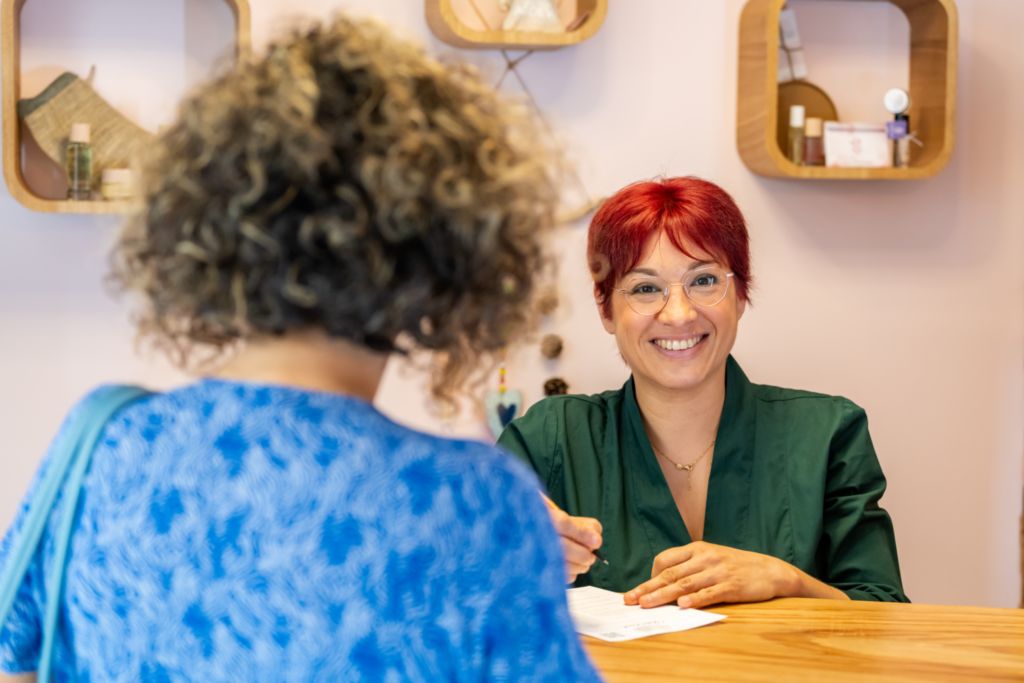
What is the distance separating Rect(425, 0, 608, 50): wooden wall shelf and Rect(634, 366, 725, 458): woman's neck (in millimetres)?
840

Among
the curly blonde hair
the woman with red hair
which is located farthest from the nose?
the curly blonde hair

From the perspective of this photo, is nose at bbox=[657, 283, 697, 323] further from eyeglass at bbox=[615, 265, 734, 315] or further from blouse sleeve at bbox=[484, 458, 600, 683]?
blouse sleeve at bbox=[484, 458, 600, 683]

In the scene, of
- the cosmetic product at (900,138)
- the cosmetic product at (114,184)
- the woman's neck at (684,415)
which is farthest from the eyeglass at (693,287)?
the cosmetic product at (114,184)

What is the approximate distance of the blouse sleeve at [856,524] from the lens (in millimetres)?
2121

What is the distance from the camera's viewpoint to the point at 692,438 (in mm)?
2314

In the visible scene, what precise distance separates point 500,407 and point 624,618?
113 centimetres

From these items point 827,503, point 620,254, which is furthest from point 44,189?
point 827,503

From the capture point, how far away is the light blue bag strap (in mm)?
911

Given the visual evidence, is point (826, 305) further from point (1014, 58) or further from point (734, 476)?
point (734, 476)

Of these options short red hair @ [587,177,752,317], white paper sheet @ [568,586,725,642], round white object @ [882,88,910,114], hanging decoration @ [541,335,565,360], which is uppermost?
round white object @ [882,88,910,114]

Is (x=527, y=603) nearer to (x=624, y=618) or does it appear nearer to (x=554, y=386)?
(x=624, y=618)

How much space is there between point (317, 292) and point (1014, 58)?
2773mm

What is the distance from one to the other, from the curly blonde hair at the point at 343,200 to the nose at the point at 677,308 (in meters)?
1.33

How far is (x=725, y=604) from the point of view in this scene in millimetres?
1879
